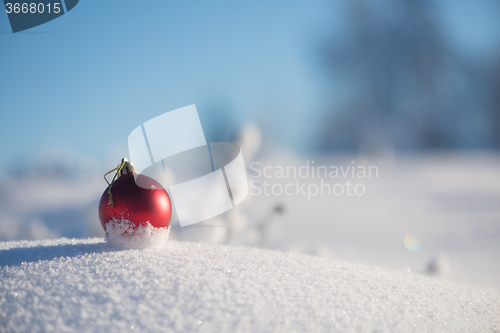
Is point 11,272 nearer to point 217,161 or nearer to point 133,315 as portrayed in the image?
point 133,315

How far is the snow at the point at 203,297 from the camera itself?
35cm

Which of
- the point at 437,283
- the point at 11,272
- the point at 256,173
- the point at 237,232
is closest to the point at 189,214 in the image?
the point at 237,232

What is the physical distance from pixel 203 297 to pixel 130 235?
8.8 inches

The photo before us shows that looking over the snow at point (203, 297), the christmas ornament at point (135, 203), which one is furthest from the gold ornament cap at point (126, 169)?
the snow at point (203, 297)

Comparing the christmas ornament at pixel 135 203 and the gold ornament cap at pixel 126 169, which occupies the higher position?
the gold ornament cap at pixel 126 169

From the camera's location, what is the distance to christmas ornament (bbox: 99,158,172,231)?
0.53 meters

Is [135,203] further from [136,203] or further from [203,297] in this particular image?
[203,297]

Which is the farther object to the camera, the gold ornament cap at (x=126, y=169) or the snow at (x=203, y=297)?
the gold ornament cap at (x=126, y=169)

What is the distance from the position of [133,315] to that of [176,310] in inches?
2.0

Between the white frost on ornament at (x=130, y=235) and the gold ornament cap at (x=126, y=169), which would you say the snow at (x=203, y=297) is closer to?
the white frost on ornament at (x=130, y=235)

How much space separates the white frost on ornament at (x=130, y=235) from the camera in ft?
1.74

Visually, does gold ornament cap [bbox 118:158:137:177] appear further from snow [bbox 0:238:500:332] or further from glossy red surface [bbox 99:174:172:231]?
snow [bbox 0:238:500:332]

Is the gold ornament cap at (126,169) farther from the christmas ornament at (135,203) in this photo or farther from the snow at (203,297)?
the snow at (203,297)

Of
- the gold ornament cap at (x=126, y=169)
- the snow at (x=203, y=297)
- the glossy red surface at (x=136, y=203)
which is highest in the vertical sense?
the gold ornament cap at (x=126, y=169)
